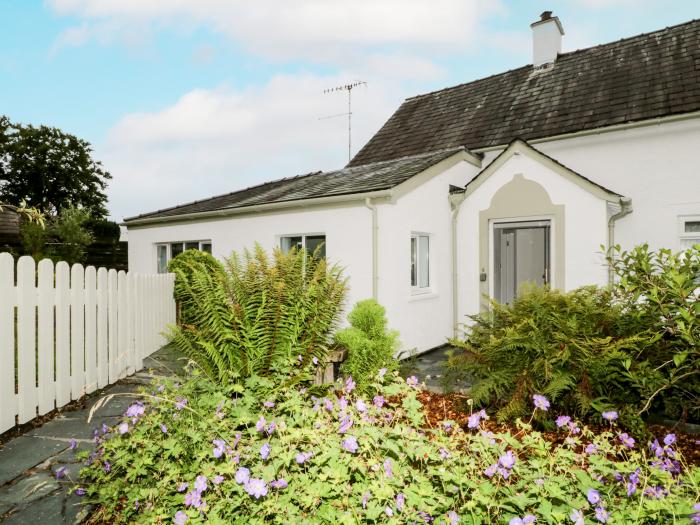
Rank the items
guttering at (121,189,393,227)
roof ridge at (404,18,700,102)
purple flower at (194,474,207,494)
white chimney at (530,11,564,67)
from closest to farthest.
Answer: purple flower at (194,474,207,494) → guttering at (121,189,393,227) → roof ridge at (404,18,700,102) → white chimney at (530,11,564,67)

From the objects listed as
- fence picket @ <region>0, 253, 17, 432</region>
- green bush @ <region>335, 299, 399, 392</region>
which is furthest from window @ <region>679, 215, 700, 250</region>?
fence picket @ <region>0, 253, 17, 432</region>

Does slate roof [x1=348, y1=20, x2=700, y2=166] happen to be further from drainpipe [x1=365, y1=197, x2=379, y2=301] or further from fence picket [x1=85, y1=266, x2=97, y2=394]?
fence picket [x1=85, y1=266, x2=97, y2=394]

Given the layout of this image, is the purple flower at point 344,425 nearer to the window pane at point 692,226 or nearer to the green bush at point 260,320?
the green bush at point 260,320

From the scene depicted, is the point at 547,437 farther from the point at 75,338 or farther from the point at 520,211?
the point at 520,211

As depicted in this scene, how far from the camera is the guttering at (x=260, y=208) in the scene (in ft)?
23.5

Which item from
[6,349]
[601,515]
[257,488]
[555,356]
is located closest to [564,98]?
[555,356]

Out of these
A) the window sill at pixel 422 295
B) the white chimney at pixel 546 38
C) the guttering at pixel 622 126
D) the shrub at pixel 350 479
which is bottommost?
the shrub at pixel 350 479

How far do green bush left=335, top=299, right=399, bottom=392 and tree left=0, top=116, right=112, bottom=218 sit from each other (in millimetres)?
41471

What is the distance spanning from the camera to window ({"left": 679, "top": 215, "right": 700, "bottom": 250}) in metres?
7.48

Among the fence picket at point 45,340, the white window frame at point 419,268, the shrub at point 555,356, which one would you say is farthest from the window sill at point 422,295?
the fence picket at point 45,340

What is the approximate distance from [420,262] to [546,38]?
858 cm

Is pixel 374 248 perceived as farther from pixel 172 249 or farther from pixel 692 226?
pixel 172 249

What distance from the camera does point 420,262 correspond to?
8211 millimetres

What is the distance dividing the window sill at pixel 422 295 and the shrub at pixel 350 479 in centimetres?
491
